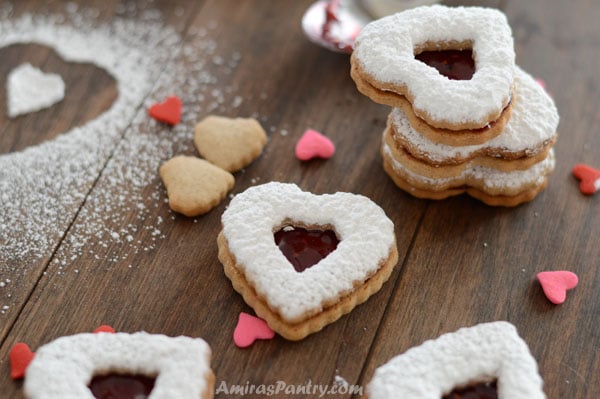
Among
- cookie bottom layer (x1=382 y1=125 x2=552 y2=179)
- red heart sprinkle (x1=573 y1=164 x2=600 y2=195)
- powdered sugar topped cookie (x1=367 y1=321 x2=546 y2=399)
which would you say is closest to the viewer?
powdered sugar topped cookie (x1=367 y1=321 x2=546 y2=399)

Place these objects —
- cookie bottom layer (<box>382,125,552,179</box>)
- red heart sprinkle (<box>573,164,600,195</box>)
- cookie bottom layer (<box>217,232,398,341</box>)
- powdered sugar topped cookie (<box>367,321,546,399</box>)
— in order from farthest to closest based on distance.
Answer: red heart sprinkle (<box>573,164,600,195</box>)
cookie bottom layer (<box>382,125,552,179</box>)
cookie bottom layer (<box>217,232,398,341</box>)
powdered sugar topped cookie (<box>367,321,546,399</box>)

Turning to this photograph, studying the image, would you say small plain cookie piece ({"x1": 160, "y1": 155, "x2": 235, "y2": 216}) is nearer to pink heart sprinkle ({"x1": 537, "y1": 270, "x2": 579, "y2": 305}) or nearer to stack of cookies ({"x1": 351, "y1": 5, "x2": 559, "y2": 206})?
stack of cookies ({"x1": 351, "y1": 5, "x2": 559, "y2": 206})

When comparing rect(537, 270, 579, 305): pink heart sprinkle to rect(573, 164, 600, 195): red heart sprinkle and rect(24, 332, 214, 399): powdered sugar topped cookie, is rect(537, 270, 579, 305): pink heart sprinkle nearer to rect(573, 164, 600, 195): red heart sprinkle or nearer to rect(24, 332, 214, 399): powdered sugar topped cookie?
rect(573, 164, 600, 195): red heart sprinkle

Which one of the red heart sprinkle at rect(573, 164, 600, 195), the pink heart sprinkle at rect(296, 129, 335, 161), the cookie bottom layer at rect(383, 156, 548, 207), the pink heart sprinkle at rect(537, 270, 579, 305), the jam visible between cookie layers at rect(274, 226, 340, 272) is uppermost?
the jam visible between cookie layers at rect(274, 226, 340, 272)

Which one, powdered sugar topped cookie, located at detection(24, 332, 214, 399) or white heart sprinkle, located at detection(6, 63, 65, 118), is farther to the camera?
white heart sprinkle, located at detection(6, 63, 65, 118)

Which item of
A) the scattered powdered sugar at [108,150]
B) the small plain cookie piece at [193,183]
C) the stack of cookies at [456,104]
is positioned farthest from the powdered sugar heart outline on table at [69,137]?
the stack of cookies at [456,104]

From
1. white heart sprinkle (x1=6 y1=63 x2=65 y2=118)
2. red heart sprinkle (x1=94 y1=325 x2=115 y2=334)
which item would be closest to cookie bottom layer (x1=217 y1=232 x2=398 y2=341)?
red heart sprinkle (x1=94 y1=325 x2=115 y2=334)

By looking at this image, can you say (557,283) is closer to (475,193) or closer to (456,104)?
(475,193)

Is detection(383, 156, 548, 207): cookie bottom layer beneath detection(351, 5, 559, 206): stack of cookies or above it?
beneath
